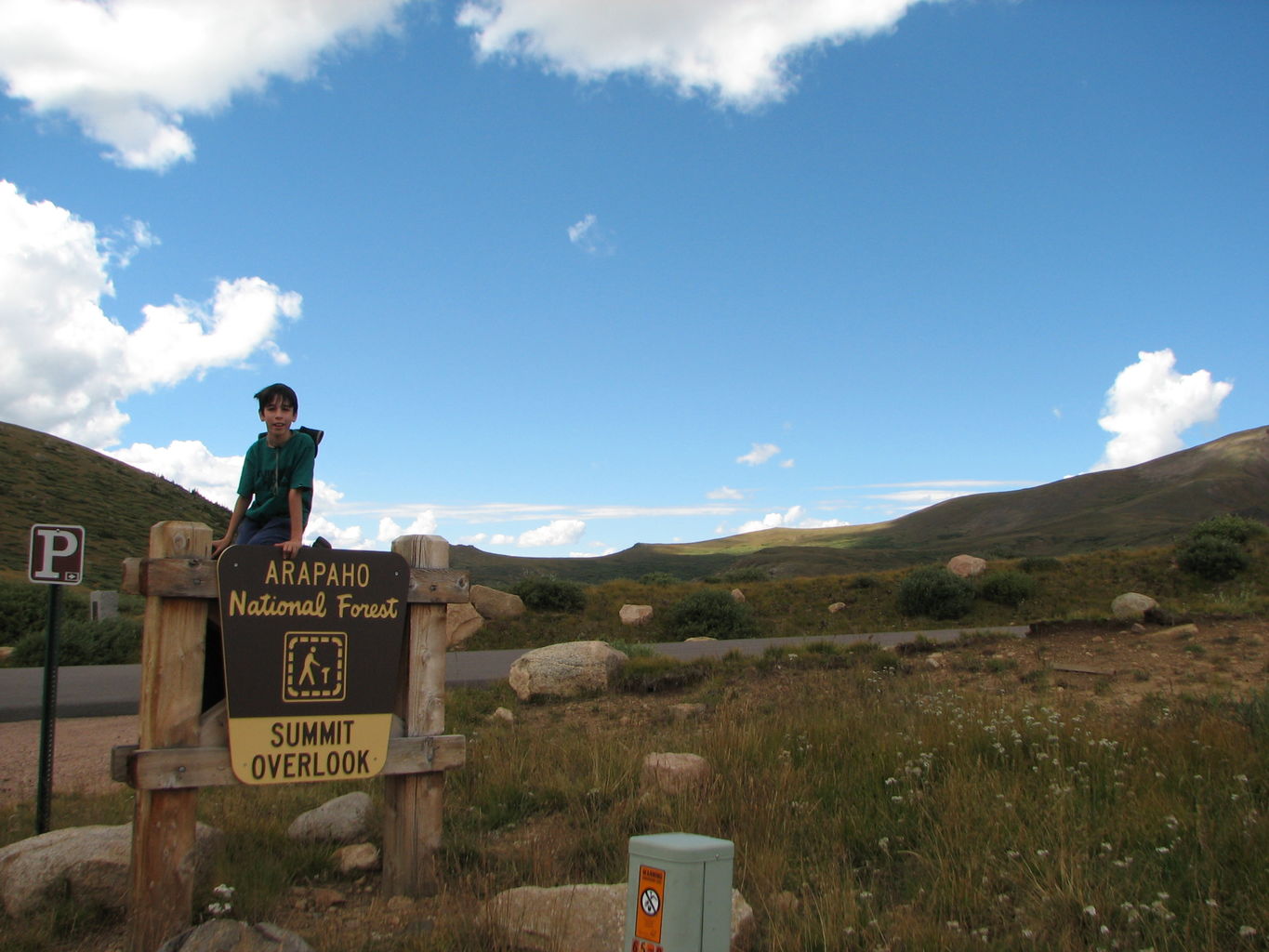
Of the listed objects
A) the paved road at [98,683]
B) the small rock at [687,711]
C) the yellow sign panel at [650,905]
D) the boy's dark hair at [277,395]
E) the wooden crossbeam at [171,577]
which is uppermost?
the boy's dark hair at [277,395]

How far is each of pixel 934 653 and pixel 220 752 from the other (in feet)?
32.1

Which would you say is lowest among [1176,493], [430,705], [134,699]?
[134,699]

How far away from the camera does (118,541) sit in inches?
1748

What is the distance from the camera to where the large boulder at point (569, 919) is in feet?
12.4

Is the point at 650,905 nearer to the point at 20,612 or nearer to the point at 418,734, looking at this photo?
the point at 418,734

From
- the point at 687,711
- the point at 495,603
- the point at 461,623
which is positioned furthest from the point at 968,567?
the point at 687,711

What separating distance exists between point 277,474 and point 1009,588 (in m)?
27.4

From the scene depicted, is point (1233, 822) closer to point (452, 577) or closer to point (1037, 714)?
point (1037, 714)

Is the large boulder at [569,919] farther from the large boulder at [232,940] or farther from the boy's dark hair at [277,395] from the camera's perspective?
the boy's dark hair at [277,395]

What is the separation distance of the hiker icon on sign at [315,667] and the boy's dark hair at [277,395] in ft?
4.55

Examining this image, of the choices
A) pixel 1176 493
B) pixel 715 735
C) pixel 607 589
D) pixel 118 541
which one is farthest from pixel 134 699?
pixel 1176 493

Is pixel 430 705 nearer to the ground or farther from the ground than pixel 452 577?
nearer to the ground

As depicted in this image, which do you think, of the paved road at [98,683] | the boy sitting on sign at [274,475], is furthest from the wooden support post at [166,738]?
the paved road at [98,683]

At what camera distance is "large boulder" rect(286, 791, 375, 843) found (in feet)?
18.4
